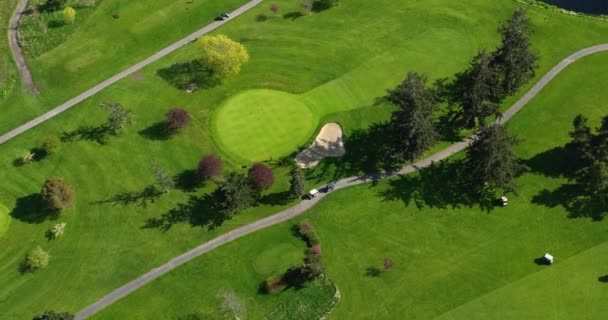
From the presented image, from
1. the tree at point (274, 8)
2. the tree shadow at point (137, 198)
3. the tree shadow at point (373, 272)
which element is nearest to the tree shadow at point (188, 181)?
the tree shadow at point (137, 198)

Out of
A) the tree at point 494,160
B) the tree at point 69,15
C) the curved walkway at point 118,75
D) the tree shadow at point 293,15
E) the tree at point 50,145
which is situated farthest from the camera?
the tree shadow at point 293,15

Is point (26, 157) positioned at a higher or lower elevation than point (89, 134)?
lower

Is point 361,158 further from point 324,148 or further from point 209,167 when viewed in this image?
point 209,167

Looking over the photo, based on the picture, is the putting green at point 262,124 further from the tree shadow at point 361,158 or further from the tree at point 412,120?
the tree at point 412,120

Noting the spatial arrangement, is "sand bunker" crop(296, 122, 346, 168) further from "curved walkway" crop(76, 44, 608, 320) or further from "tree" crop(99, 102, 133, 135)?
"tree" crop(99, 102, 133, 135)

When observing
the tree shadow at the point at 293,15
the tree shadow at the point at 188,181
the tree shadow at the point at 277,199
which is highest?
the tree shadow at the point at 293,15

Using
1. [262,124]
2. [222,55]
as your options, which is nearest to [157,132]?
[222,55]
